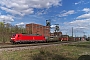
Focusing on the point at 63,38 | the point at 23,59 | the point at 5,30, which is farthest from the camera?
the point at 63,38

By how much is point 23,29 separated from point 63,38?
28.9m

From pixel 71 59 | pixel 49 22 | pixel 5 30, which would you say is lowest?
pixel 71 59

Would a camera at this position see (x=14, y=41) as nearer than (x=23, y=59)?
No

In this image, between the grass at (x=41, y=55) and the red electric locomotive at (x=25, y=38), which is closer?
the grass at (x=41, y=55)

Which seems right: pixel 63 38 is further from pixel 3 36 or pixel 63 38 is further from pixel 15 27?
pixel 3 36

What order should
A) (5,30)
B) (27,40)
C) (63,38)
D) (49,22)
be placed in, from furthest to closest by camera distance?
(49,22)
(63,38)
(5,30)
(27,40)

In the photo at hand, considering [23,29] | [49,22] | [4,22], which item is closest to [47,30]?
[49,22]

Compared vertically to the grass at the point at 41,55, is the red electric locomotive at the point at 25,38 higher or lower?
higher

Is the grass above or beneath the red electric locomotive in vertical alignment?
beneath

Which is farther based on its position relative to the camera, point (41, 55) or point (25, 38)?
point (25, 38)

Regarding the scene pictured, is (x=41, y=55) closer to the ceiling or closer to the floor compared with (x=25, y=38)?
closer to the floor

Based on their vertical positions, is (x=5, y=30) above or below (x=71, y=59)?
above

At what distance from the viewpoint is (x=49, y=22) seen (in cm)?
8338

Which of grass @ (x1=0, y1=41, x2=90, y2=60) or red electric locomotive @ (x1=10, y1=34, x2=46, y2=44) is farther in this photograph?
red electric locomotive @ (x1=10, y1=34, x2=46, y2=44)
